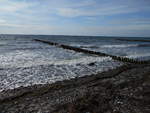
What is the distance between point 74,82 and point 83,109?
3.93 m

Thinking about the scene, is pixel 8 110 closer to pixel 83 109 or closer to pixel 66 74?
pixel 83 109

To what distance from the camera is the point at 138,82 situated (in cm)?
915

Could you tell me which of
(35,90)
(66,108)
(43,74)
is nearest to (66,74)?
(43,74)

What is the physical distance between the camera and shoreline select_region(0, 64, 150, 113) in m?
5.83

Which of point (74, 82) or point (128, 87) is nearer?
point (128, 87)

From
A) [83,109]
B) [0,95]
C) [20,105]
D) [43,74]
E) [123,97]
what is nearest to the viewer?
[83,109]

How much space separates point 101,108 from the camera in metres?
5.83

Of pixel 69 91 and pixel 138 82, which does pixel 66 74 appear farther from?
pixel 138 82

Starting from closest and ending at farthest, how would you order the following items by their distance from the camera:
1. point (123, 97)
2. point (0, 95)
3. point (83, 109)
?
1. point (83, 109)
2. point (123, 97)
3. point (0, 95)

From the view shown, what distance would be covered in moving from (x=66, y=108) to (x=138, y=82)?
549cm

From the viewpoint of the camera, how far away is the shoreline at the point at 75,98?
5.83m

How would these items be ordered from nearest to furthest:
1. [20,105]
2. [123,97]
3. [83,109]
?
1. [83,109]
2. [20,105]
3. [123,97]

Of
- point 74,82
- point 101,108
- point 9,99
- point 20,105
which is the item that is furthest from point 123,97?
point 9,99

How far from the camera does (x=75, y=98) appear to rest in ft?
22.3
